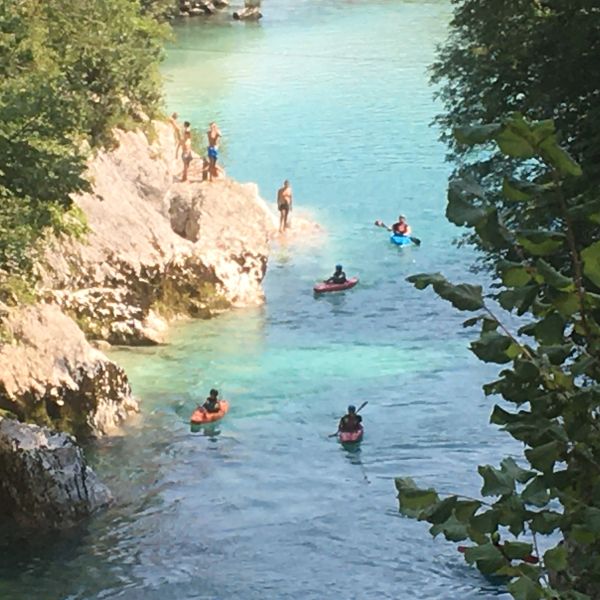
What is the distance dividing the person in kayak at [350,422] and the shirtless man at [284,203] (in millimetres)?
11718

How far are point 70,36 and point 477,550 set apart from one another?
21952 millimetres

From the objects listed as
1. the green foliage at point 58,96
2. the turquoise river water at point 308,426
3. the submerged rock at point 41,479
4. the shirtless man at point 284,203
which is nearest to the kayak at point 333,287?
the turquoise river water at point 308,426

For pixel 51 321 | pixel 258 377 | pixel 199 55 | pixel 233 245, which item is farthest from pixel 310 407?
pixel 199 55

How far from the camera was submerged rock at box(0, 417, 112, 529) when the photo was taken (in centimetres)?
1493

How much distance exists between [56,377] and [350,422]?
15.1 ft

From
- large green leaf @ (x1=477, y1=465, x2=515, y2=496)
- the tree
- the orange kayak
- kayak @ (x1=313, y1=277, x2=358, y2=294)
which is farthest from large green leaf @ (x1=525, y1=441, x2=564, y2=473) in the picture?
kayak @ (x1=313, y1=277, x2=358, y2=294)

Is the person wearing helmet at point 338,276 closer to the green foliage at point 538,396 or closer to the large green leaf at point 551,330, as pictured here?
the green foliage at point 538,396

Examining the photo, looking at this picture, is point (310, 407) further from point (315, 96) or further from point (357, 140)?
point (315, 96)

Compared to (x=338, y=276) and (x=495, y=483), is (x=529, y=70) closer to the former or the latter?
(x=495, y=483)

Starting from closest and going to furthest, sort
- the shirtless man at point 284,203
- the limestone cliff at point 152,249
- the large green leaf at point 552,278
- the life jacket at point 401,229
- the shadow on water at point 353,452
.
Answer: the large green leaf at point 552,278, the shadow on water at point 353,452, the limestone cliff at point 152,249, the life jacket at point 401,229, the shirtless man at point 284,203

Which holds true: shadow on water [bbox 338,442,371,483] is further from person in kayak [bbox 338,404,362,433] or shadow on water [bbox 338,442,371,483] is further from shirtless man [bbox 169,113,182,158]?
shirtless man [bbox 169,113,182,158]

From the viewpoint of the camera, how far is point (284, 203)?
2939 centimetres

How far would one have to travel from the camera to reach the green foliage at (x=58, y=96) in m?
14.5

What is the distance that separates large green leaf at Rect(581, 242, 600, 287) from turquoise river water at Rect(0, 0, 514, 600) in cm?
1145
